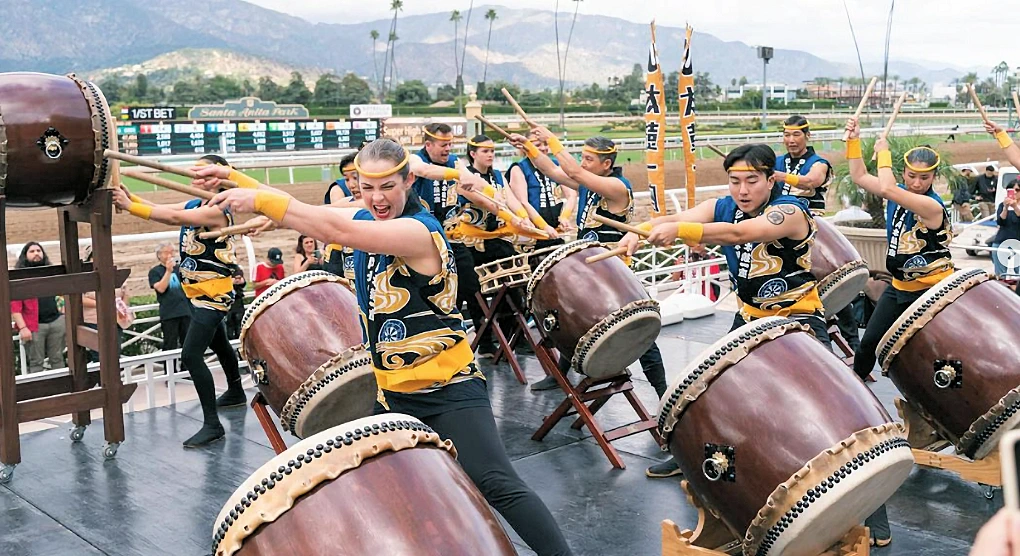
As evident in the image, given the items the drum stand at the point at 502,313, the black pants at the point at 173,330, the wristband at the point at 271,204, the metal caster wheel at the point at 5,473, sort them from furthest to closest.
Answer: the black pants at the point at 173,330 → the drum stand at the point at 502,313 → the metal caster wheel at the point at 5,473 → the wristband at the point at 271,204

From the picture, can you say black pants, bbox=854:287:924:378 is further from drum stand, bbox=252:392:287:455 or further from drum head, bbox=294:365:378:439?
drum stand, bbox=252:392:287:455

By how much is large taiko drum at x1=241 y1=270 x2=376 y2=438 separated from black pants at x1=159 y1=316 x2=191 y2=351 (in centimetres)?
243

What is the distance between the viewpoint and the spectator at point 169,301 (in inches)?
240

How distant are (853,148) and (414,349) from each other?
2829mm

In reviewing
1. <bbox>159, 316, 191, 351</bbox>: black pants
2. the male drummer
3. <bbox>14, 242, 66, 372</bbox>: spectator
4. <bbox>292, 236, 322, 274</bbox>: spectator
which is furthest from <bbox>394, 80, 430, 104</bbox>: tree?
the male drummer

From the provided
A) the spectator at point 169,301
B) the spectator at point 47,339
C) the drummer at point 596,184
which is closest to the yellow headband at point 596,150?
the drummer at point 596,184

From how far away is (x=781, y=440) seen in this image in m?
2.76

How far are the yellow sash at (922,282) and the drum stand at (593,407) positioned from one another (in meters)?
1.22

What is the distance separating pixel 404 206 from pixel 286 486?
96 cm

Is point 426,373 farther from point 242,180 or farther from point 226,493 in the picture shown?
point 226,493

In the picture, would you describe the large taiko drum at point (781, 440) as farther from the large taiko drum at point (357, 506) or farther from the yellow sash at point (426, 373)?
the large taiko drum at point (357, 506)

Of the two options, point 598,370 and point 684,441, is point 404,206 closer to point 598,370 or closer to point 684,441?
point 684,441

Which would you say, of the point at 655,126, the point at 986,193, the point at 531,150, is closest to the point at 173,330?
the point at 531,150

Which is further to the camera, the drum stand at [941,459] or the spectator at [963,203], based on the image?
the spectator at [963,203]
